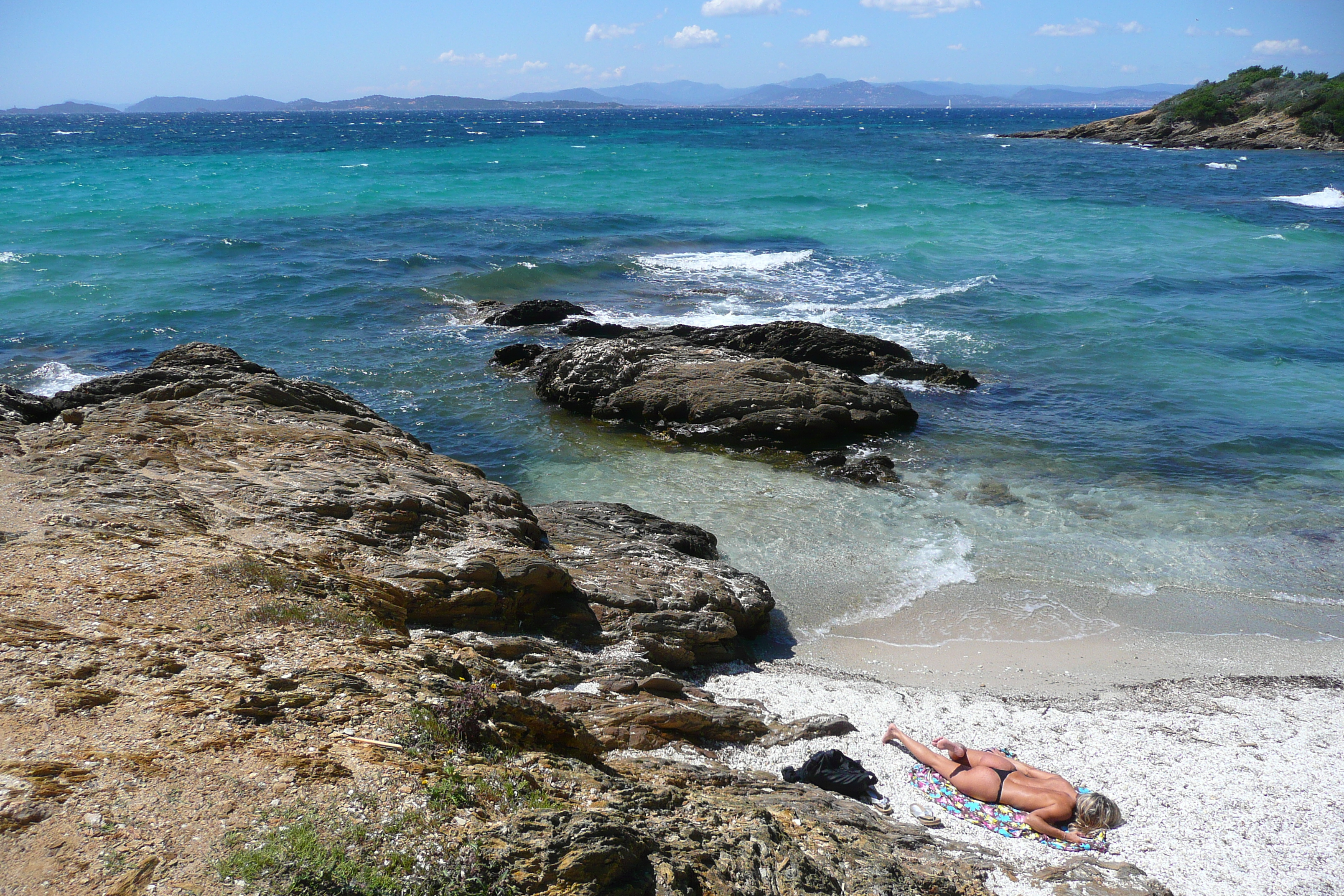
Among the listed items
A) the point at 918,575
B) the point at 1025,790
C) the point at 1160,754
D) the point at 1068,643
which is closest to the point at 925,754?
the point at 1025,790

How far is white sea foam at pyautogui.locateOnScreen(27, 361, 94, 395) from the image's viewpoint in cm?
1712

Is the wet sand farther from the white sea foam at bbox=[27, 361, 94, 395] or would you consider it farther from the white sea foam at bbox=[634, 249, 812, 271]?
the white sea foam at bbox=[634, 249, 812, 271]

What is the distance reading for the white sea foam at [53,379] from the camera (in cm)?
1712

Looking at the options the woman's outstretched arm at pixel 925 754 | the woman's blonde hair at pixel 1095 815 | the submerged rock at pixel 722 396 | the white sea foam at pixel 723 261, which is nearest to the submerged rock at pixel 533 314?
the submerged rock at pixel 722 396

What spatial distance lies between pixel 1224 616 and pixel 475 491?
930cm

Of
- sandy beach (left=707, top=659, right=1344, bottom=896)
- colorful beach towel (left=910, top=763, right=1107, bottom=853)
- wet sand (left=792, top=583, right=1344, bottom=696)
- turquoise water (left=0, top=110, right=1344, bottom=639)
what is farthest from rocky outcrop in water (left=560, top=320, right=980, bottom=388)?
colorful beach towel (left=910, top=763, right=1107, bottom=853)

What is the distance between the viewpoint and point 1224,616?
10312mm

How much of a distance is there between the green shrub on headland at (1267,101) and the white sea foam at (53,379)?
90.3 m

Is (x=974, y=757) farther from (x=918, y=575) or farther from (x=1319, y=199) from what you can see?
(x=1319, y=199)

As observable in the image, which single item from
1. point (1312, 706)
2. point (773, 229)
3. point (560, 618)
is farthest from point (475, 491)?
point (773, 229)

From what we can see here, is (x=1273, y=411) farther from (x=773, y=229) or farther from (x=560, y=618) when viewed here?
(x=773, y=229)

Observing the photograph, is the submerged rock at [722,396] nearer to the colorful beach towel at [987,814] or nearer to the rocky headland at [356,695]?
the rocky headland at [356,695]

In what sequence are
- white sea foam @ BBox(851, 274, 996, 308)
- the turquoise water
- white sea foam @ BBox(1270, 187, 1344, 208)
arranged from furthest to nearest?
white sea foam @ BBox(1270, 187, 1344, 208), white sea foam @ BBox(851, 274, 996, 308), the turquoise water

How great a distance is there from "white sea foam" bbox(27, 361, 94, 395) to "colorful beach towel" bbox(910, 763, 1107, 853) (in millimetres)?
17431
